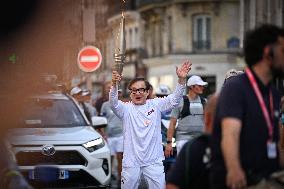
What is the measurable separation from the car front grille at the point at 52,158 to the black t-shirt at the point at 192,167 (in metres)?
5.98

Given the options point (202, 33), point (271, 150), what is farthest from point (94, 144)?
point (202, 33)

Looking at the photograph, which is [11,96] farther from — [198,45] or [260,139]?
[198,45]

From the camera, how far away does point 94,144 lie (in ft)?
43.2

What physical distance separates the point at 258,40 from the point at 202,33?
50.6 metres

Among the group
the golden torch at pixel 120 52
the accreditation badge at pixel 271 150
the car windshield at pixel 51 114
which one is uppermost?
the golden torch at pixel 120 52

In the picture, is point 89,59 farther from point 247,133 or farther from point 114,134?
point 247,133

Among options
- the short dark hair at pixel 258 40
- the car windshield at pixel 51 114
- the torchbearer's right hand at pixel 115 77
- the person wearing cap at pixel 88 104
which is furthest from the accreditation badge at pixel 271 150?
the person wearing cap at pixel 88 104

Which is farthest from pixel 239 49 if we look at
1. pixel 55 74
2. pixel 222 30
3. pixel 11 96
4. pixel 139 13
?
pixel 11 96

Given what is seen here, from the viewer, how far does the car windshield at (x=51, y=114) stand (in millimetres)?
13367

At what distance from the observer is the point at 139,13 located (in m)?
66.1

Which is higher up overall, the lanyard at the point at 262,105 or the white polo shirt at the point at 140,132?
the lanyard at the point at 262,105

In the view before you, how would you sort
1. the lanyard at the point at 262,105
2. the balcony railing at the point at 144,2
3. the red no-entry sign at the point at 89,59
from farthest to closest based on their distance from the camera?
1. the balcony railing at the point at 144,2
2. the red no-entry sign at the point at 89,59
3. the lanyard at the point at 262,105

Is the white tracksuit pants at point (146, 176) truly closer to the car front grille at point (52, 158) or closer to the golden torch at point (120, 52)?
the golden torch at point (120, 52)

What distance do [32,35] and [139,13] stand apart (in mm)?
54617
